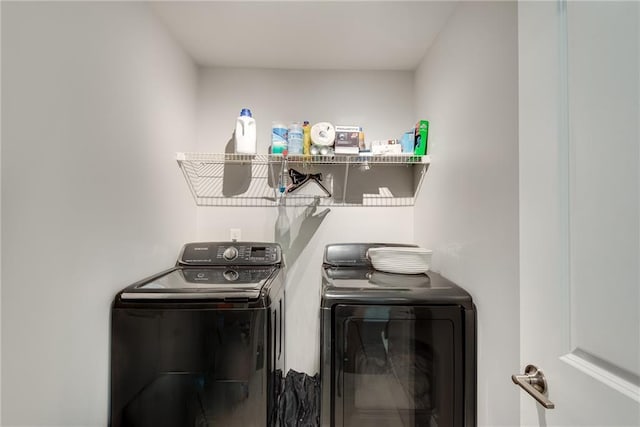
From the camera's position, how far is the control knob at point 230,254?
72.6 inches

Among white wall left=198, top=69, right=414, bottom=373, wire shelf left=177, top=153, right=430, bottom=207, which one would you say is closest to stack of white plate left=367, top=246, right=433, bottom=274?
white wall left=198, top=69, right=414, bottom=373

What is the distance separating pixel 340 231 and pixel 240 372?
3.91ft

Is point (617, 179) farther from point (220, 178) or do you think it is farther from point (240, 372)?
point (220, 178)

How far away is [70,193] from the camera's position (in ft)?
3.23

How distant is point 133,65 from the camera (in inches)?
52.9

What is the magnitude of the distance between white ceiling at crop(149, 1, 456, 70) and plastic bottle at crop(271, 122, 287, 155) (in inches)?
20.9

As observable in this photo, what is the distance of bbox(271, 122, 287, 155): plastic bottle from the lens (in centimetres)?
183

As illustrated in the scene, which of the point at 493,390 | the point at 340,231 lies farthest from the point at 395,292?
the point at 340,231

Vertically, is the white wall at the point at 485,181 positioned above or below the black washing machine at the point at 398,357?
above

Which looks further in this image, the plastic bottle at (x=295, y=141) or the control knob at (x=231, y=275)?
the plastic bottle at (x=295, y=141)

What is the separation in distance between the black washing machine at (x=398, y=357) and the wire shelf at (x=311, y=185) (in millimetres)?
950

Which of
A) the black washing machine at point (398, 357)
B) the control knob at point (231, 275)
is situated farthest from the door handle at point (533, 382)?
the control knob at point (231, 275)

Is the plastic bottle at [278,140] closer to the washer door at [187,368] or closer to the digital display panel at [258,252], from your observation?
the digital display panel at [258,252]

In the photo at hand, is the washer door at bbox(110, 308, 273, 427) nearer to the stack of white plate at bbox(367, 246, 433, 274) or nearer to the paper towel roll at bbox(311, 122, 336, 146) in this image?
the stack of white plate at bbox(367, 246, 433, 274)
